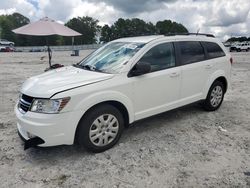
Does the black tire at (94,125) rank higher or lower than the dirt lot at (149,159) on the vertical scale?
higher

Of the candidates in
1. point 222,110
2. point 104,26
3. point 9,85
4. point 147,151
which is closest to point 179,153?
point 147,151

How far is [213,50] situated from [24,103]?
4029mm

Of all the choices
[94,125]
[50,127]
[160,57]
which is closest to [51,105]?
[50,127]

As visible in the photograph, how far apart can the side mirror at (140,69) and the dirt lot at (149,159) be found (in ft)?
3.79

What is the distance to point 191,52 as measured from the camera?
5008mm

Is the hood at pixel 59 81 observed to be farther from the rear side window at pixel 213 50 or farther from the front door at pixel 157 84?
the rear side window at pixel 213 50

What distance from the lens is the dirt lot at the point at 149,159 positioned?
3.12 meters

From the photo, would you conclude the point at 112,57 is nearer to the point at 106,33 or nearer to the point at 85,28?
the point at 106,33

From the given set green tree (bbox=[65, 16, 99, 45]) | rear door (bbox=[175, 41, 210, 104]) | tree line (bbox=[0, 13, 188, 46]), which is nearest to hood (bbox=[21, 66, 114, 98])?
rear door (bbox=[175, 41, 210, 104])

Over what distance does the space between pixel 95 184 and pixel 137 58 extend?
206 cm

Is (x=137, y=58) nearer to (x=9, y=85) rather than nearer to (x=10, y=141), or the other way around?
(x=10, y=141)

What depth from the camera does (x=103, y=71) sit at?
4059 mm

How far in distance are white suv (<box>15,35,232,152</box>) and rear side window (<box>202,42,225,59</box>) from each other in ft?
0.08

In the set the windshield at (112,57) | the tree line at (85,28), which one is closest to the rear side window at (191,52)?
the windshield at (112,57)
